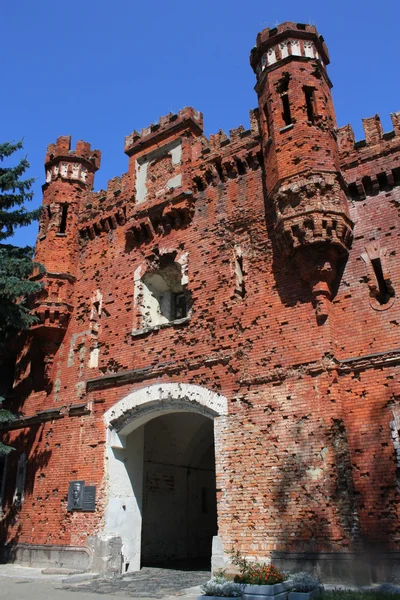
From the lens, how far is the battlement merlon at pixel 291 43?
44.8 feet

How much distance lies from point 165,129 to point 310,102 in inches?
200

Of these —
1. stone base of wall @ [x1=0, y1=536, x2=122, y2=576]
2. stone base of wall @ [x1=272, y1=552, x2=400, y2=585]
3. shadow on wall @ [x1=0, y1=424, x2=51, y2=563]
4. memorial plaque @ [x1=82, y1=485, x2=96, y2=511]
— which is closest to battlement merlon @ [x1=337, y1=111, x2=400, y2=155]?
stone base of wall @ [x1=272, y1=552, x2=400, y2=585]

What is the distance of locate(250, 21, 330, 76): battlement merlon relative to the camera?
13648mm

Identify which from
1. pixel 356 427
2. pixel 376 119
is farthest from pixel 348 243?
pixel 356 427

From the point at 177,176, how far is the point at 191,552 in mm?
11858

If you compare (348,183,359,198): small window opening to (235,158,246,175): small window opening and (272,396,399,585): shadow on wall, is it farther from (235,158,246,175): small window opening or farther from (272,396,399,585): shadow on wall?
(272,396,399,585): shadow on wall

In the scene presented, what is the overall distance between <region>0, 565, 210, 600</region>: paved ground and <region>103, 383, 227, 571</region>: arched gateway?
115 centimetres

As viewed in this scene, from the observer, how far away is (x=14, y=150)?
1603 centimetres

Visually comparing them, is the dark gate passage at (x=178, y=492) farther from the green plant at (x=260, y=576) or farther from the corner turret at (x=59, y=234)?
the green plant at (x=260, y=576)

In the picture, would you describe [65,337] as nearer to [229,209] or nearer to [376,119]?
[229,209]

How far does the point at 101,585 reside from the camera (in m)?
11.1

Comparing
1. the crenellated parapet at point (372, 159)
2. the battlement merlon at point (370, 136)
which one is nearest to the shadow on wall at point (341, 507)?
the crenellated parapet at point (372, 159)

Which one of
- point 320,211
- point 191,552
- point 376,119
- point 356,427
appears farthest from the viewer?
point 191,552

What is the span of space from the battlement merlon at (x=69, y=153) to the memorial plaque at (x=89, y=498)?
1143cm
